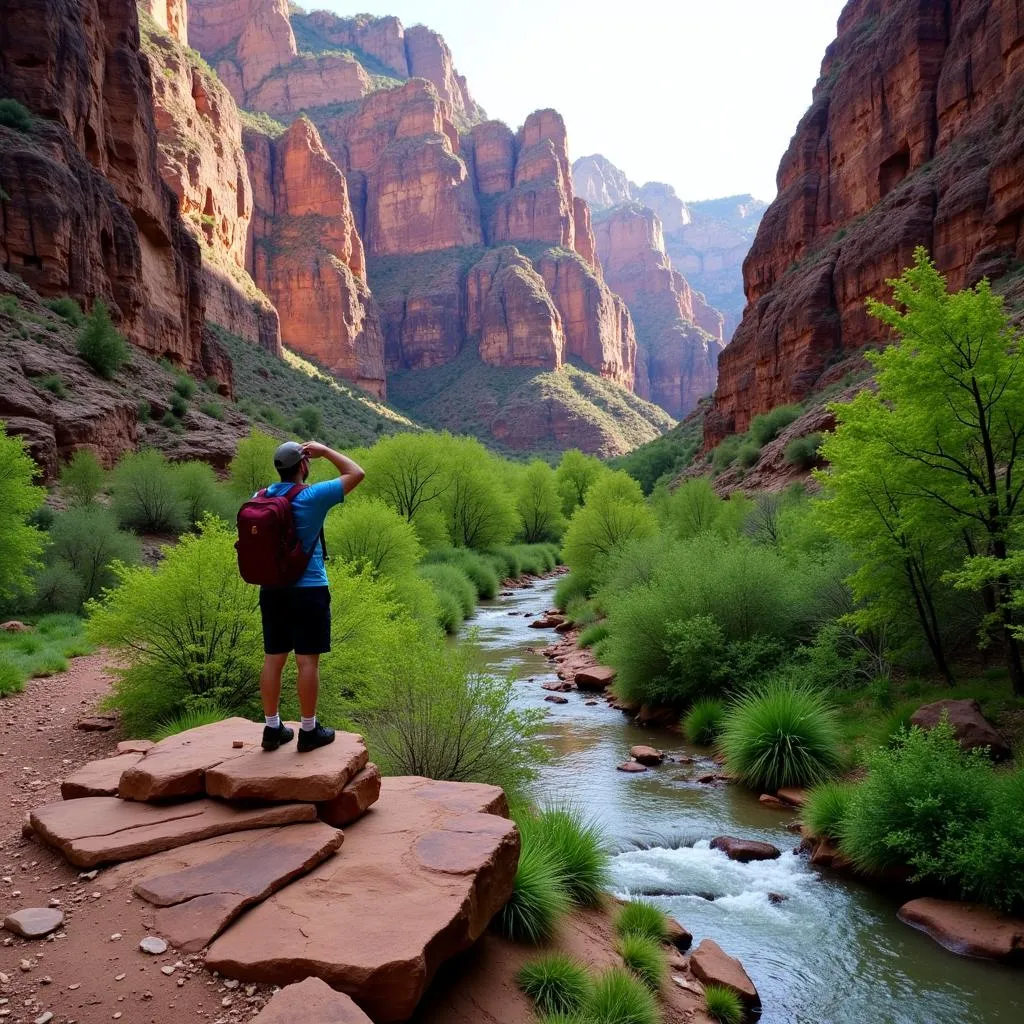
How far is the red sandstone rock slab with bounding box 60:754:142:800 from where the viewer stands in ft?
17.2

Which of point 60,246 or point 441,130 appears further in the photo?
point 441,130

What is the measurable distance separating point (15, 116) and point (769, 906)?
44.0 m

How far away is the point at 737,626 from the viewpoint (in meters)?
14.3

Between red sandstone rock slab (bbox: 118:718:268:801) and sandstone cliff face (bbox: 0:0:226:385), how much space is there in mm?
34756

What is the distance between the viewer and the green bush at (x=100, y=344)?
30969mm

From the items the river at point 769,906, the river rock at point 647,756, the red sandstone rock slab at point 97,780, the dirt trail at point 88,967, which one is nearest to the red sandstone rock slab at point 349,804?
the dirt trail at point 88,967

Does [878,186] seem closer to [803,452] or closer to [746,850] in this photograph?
[803,452]

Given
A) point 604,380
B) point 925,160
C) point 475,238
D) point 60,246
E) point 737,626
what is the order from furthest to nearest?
point 475,238 < point 604,380 < point 925,160 < point 60,246 < point 737,626

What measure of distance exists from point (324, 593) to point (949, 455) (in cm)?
946

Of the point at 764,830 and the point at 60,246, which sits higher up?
the point at 60,246

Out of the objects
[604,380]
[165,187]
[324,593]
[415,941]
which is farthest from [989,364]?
[604,380]

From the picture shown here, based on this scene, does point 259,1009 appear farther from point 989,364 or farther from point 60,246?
point 60,246

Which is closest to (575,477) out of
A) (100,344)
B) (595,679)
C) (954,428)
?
(100,344)

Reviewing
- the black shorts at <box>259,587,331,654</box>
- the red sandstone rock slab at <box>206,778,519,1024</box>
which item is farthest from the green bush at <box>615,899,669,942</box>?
the black shorts at <box>259,587,331,654</box>
